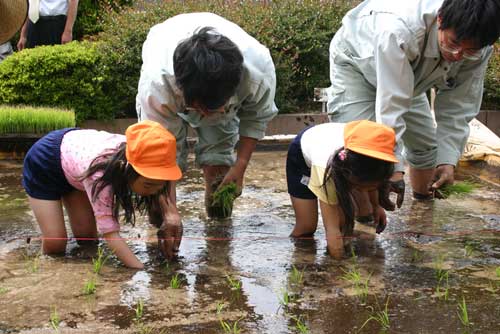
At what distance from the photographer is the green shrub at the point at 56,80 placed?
8.01 metres

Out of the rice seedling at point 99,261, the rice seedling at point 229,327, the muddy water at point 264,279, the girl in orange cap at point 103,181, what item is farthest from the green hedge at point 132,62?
the rice seedling at point 229,327

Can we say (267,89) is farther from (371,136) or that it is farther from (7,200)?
(7,200)

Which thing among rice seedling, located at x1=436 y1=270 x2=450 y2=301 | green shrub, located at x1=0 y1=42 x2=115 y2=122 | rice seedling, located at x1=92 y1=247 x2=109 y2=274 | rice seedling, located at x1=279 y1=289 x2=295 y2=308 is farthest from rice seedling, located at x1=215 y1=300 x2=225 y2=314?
green shrub, located at x1=0 y1=42 x2=115 y2=122

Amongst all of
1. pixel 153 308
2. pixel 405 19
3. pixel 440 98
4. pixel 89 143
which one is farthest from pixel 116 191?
pixel 440 98

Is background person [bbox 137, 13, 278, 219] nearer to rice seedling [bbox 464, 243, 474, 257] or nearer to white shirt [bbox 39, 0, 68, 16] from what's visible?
rice seedling [bbox 464, 243, 474, 257]

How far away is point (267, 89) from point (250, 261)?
1.00 meters

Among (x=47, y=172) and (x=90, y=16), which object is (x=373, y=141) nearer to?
(x=47, y=172)

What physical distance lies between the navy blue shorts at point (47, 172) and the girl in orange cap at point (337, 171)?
133cm

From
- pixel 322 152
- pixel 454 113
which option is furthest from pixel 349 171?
pixel 454 113

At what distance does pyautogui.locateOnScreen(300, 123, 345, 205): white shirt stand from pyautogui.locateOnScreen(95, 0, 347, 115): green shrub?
12.6 feet

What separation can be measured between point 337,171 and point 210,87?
766 mm

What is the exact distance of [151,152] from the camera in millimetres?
3951

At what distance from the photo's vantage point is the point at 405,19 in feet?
14.2

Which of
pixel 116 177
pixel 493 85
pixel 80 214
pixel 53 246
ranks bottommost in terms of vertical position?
pixel 493 85
